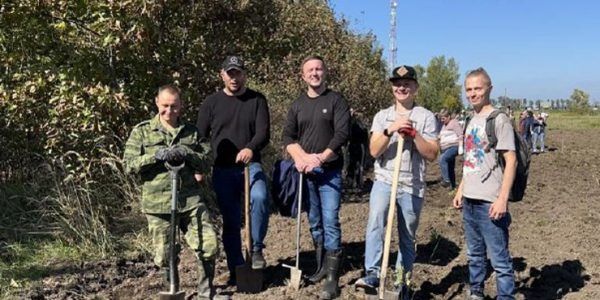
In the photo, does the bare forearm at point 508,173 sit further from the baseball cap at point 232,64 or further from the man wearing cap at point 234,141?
the baseball cap at point 232,64

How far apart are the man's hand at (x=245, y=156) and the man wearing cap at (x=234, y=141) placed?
0.16ft

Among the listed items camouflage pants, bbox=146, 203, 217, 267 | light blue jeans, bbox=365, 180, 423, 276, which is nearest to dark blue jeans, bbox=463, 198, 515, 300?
light blue jeans, bbox=365, 180, 423, 276

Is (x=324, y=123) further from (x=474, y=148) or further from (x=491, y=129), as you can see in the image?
(x=491, y=129)

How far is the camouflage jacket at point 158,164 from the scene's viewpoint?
4.52m

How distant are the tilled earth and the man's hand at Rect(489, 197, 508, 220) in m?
1.12

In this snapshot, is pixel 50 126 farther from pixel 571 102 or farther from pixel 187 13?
pixel 571 102

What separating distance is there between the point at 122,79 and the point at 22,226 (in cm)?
216

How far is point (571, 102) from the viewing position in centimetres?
10169

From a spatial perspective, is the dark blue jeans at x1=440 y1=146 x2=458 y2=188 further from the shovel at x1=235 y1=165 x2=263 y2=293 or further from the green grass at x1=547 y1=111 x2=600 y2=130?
the green grass at x1=547 y1=111 x2=600 y2=130

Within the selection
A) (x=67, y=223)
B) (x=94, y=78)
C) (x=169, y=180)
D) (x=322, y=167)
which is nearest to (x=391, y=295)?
(x=322, y=167)

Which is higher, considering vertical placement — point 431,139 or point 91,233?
point 431,139

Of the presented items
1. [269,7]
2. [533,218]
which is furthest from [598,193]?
[269,7]

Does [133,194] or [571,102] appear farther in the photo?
[571,102]

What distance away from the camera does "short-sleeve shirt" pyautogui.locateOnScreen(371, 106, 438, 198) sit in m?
4.53
